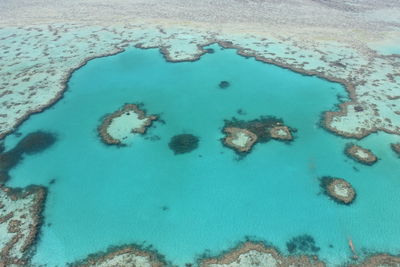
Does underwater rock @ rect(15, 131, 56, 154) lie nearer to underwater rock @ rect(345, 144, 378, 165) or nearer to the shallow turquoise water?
the shallow turquoise water

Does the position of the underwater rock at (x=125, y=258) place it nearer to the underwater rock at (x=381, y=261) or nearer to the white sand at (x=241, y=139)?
the white sand at (x=241, y=139)

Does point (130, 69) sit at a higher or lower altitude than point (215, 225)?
higher

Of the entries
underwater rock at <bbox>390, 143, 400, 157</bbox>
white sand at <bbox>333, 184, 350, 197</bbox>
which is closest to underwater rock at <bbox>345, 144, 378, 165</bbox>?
underwater rock at <bbox>390, 143, 400, 157</bbox>

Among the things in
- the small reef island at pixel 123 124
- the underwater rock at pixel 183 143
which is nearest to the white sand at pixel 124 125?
the small reef island at pixel 123 124

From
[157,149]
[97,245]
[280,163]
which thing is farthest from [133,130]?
[280,163]

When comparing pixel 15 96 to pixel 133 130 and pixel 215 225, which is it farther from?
pixel 215 225

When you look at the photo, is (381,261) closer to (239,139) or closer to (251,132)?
(239,139)
